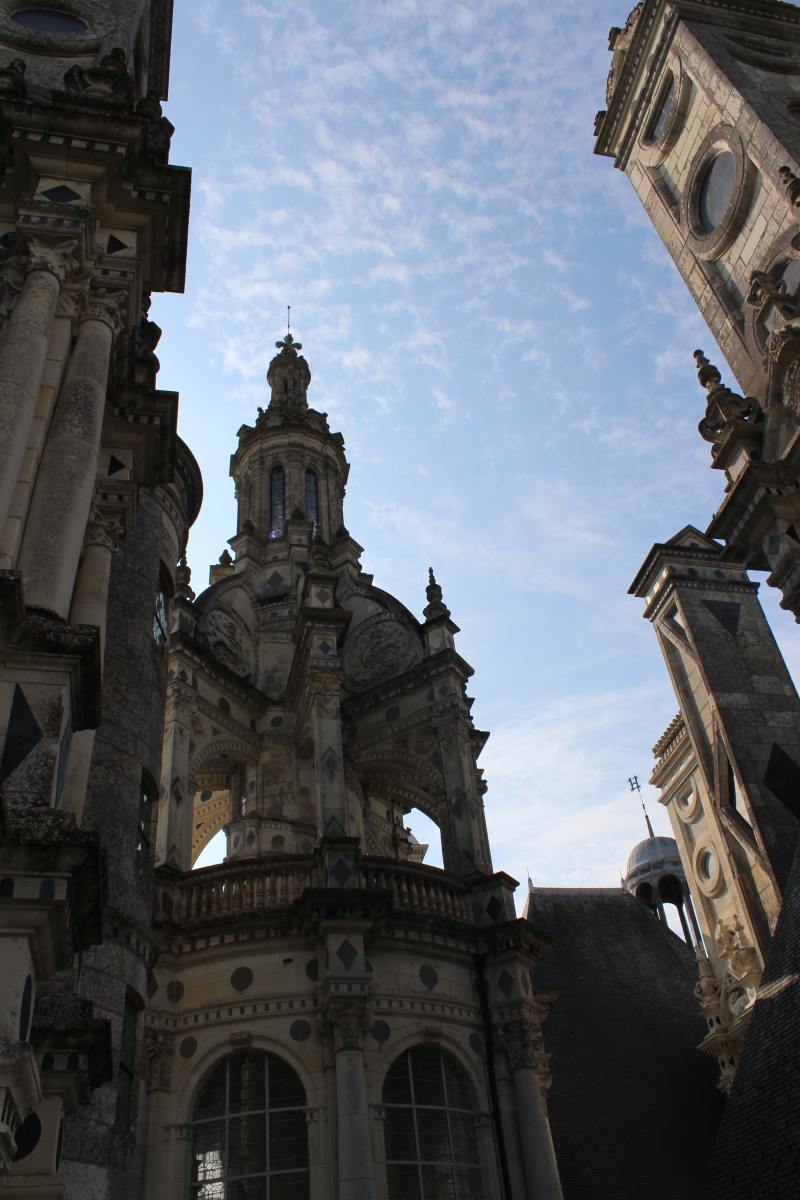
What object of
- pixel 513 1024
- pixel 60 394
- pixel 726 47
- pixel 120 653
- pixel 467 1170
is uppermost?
pixel 726 47

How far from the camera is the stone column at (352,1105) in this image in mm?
15484

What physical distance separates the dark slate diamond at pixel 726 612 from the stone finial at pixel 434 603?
7.11 meters

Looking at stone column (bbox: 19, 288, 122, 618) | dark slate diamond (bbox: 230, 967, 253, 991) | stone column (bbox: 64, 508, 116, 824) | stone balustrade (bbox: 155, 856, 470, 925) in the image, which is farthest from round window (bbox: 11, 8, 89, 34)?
dark slate diamond (bbox: 230, 967, 253, 991)

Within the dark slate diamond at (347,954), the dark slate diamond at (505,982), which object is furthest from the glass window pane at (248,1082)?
the dark slate diamond at (505,982)

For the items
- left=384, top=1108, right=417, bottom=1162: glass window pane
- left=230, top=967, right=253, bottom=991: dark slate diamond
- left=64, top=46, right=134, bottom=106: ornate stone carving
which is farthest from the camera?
left=230, top=967, right=253, bottom=991: dark slate diamond

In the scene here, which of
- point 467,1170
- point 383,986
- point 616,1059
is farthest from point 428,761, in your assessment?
point 616,1059

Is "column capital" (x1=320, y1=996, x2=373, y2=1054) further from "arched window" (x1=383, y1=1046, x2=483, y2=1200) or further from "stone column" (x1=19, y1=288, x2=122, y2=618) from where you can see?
"stone column" (x1=19, y1=288, x2=122, y2=618)

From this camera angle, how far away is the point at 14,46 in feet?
41.9

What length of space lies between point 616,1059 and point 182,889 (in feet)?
58.5

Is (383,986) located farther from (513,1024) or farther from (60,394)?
(60,394)

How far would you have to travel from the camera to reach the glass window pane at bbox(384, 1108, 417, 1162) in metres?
16.8

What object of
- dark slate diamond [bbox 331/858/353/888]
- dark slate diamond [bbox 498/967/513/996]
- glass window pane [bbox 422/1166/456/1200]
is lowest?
glass window pane [bbox 422/1166/456/1200]

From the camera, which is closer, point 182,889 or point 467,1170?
point 467,1170

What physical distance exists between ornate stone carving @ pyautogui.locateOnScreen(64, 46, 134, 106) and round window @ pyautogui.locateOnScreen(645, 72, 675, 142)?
9626 mm
